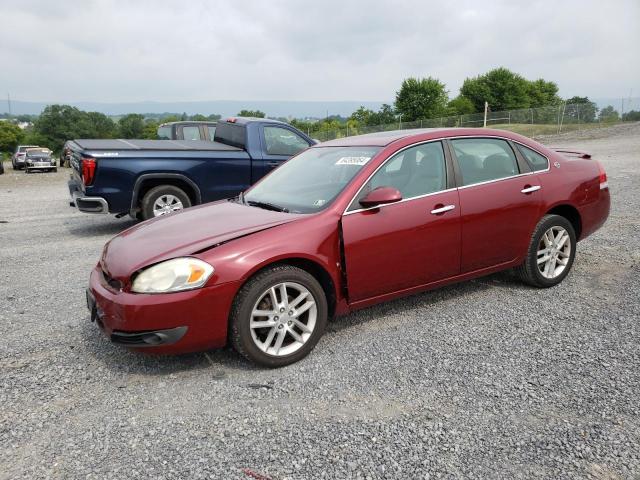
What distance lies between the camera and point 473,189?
168 inches

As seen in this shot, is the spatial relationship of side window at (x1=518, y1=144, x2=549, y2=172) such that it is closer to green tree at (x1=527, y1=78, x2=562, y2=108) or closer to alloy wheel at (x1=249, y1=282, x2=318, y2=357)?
alloy wheel at (x1=249, y1=282, x2=318, y2=357)

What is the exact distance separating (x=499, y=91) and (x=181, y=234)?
91.7 meters

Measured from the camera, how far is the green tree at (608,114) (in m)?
37.3

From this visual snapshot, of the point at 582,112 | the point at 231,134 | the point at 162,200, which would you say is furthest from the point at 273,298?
the point at 582,112

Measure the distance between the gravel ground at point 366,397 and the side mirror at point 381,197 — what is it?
1.04 m

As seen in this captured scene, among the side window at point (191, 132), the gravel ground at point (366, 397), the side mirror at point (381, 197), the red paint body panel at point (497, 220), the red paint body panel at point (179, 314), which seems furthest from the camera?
the side window at point (191, 132)

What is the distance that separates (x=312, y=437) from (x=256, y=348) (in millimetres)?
824

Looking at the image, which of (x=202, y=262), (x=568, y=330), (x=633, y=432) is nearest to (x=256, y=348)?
(x=202, y=262)

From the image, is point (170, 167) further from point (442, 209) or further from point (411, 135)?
point (442, 209)

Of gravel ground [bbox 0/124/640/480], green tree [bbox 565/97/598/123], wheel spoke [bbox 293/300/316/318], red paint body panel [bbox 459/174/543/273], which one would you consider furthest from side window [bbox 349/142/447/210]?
green tree [bbox 565/97/598/123]

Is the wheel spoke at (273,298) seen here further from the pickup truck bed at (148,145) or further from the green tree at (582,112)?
the green tree at (582,112)

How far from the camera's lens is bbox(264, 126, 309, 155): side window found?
892 centimetres

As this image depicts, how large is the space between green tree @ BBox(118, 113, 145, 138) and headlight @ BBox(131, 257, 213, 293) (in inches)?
4104

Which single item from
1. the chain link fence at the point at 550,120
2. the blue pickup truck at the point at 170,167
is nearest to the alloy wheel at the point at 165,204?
the blue pickup truck at the point at 170,167
